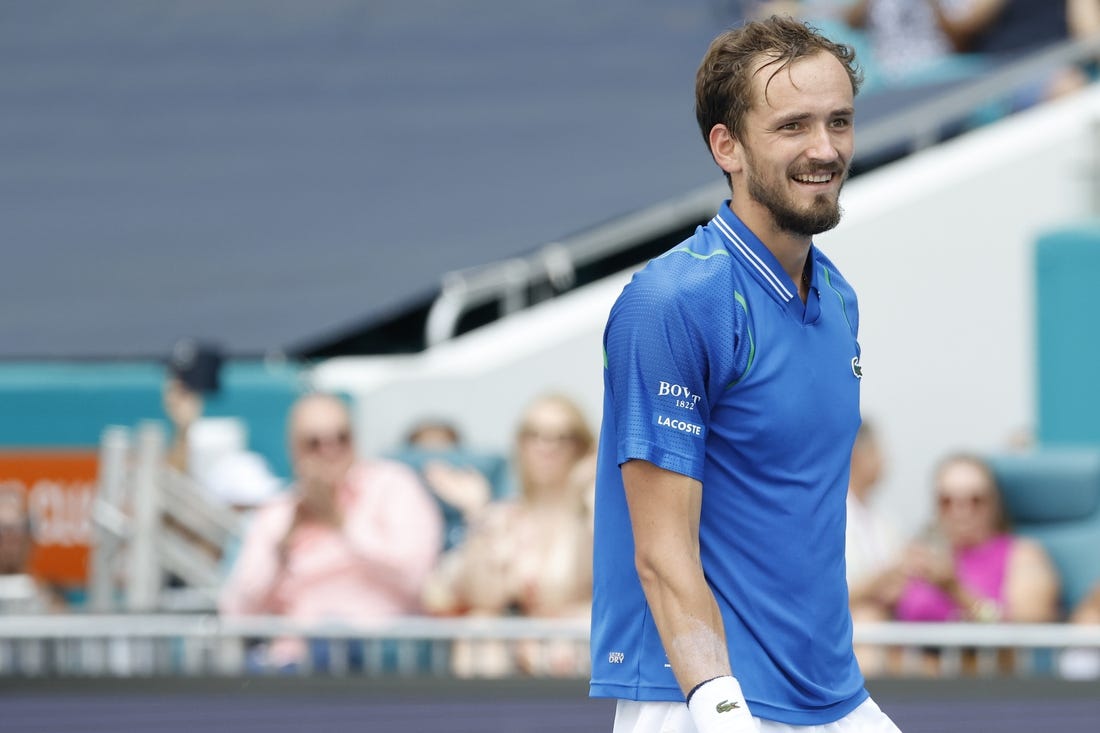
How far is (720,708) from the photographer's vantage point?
1928 millimetres

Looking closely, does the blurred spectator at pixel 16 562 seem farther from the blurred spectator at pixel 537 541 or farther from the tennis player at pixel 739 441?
the tennis player at pixel 739 441

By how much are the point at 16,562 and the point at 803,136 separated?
4.80 m

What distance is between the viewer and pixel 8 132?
11.0 metres

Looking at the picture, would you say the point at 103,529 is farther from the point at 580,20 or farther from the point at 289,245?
the point at 580,20

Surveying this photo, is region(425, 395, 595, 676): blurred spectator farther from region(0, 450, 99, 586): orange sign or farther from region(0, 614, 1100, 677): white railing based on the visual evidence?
region(0, 450, 99, 586): orange sign

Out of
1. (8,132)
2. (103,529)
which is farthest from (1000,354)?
(8,132)

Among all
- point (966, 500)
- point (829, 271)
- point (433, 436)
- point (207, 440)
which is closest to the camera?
point (829, 271)

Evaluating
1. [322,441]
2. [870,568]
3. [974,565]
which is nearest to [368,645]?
[322,441]

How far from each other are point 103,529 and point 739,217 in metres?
4.11

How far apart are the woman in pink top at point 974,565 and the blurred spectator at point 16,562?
292 cm

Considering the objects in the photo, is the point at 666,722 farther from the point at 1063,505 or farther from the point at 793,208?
the point at 1063,505

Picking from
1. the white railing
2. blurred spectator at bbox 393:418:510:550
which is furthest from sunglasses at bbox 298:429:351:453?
the white railing

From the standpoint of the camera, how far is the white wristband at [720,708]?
1.91 m

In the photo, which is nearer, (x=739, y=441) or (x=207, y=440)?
(x=739, y=441)
